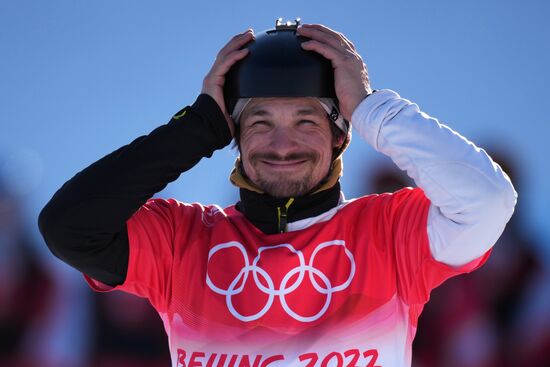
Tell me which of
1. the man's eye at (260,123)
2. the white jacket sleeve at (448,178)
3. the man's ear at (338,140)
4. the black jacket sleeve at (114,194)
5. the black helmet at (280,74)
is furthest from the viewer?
the man's ear at (338,140)

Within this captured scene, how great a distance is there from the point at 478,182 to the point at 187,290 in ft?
4.01

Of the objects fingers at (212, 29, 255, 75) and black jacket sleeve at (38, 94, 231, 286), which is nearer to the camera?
black jacket sleeve at (38, 94, 231, 286)

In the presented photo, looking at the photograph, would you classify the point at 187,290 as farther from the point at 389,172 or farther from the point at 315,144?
the point at 389,172

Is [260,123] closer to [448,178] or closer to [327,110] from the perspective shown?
[327,110]

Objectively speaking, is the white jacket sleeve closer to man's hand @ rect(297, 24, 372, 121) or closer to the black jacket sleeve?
man's hand @ rect(297, 24, 372, 121)

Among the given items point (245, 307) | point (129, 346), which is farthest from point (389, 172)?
point (245, 307)

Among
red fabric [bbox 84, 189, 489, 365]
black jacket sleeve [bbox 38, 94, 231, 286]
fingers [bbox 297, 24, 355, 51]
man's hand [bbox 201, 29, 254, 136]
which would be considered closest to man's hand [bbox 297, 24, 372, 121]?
fingers [bbox 297, 24, 355, 51]

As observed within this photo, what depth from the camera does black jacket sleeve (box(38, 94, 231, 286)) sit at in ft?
11.1

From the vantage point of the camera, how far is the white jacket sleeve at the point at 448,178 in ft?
10.3

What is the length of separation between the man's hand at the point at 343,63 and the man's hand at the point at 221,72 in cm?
28

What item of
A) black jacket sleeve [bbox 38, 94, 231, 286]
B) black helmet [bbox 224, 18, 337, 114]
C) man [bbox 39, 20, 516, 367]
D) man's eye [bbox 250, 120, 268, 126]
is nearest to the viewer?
man [bbox 39, 20, 516, 367]

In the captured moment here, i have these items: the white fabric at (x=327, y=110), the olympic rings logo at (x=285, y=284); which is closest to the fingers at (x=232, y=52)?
the white fabric at (x=327, y=110)

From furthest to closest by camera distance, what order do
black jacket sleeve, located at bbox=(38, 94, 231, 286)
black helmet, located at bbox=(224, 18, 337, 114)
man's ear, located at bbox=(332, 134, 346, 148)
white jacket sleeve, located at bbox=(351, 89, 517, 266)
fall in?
1. man's ear, located at bbox=(332, 134, 346, 148)
2. black helmet, located at bbox=(224, 18, 337, 114)
3. black jacket sleeve, located at bbox=(38, 94, 231, 286)
4. white jacket sleeve, located at bbox=(351, 89, 517, 266)

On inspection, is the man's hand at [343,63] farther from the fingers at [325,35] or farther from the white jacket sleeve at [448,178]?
the white jacket sleeve at [448,178]
